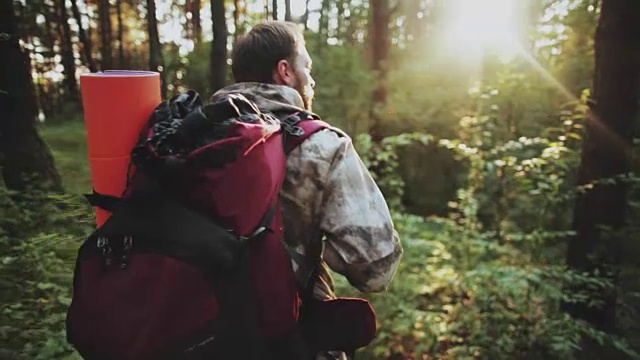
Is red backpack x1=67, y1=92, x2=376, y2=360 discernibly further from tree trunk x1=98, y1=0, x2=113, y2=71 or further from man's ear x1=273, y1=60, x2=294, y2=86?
tree trunk x1=98, y1=0, x2=113, y2=71

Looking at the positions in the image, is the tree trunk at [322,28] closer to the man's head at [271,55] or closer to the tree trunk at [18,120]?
the tree trunk at [18,120]

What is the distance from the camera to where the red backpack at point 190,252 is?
1332mm

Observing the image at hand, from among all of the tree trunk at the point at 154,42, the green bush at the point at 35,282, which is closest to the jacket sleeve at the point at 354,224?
the green bush at the point at 35,282

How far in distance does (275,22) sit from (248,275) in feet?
3.06

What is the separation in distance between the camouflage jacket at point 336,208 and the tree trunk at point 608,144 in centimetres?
378

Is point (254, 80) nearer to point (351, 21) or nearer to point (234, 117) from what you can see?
point (234, 117)

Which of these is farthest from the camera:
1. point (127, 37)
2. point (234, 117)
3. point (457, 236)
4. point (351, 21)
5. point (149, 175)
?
point (351, 21)

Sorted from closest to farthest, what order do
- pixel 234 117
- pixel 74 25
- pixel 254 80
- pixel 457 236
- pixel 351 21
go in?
Answer: pixel 234 117, pixel 254 80, pixel 457 236, pixel 74 25, pixel 351 21

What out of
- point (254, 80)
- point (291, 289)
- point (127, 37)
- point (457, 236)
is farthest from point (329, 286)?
point (127, 37)

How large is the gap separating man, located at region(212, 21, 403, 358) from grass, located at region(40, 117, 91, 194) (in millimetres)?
4780

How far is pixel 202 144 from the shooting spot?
1.42 metres

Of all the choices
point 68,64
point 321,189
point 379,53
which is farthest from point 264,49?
point 68,64

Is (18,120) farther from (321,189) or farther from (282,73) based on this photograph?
(321,189)

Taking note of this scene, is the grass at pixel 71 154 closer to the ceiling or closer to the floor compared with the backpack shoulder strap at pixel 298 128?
closer to the floor
